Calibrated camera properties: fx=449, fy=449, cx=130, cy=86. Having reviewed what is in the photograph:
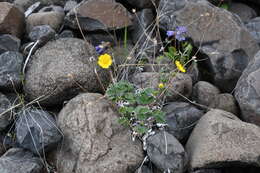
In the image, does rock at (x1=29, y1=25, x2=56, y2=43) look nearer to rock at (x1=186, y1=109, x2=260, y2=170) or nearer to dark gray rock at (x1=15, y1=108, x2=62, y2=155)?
dark gray rock at (x1=15, y1=108, x2=62, y2=155)

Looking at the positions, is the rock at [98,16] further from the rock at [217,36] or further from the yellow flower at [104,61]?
the yellow flower at [104,61]

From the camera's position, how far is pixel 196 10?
4281mm

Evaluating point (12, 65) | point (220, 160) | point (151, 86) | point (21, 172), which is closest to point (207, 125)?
point (220, 160)

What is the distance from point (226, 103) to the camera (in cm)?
377

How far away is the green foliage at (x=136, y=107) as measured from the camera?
325 cm

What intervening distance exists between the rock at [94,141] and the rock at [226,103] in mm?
827

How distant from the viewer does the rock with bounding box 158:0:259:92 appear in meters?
4.08

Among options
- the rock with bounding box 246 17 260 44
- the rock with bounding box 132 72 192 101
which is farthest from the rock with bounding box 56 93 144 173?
the rock with bounding box 246 17 260 44

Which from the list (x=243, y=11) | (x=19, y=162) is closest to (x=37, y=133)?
(x=19, y=162)

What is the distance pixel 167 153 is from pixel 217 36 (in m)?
1.56

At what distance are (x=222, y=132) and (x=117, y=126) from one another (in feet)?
2.58

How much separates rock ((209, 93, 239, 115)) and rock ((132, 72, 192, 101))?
229 millimetres

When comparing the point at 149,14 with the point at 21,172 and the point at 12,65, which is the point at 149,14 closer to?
the point at 12,65

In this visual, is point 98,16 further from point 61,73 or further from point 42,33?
point 61,73
